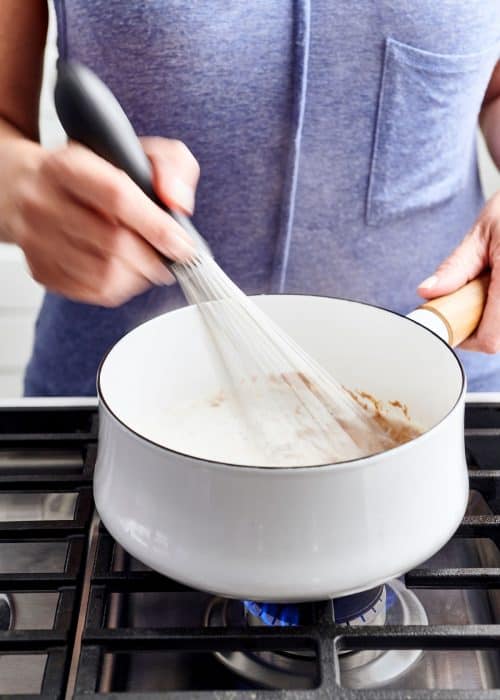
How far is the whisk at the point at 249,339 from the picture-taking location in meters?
0.38

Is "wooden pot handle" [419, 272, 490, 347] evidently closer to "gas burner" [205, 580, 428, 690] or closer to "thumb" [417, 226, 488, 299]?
"thumb" [417, 226, 488, 299]

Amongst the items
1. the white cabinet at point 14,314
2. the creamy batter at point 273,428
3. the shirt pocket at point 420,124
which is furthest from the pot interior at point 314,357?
the white cabinet at point 14,314

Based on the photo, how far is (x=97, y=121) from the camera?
38cm

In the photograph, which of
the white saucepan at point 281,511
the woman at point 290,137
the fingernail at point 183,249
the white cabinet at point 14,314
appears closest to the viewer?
the white saucepan at point 281,511

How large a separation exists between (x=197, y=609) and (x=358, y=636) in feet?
0.28

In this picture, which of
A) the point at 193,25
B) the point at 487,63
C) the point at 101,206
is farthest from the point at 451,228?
the point at 101,206

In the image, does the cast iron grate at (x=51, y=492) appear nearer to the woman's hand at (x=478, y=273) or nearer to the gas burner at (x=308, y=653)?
the gas burner at (x=308, y=653)

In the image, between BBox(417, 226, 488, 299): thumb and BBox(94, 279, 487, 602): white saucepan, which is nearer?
BBox(94, 279, 487, 602): white saucepan

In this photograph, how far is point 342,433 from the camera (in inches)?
15.9

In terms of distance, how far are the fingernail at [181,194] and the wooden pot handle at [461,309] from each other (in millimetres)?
136

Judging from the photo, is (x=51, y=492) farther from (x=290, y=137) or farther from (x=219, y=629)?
(x=290, y=137)

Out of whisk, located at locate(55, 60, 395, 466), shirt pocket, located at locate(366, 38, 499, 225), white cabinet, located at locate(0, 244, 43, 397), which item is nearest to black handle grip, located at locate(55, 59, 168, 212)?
whisk, located at locate(55, 60, 395, 466)

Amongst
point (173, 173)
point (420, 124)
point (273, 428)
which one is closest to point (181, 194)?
point (173, 173)

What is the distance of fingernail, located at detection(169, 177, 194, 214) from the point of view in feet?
1.37
